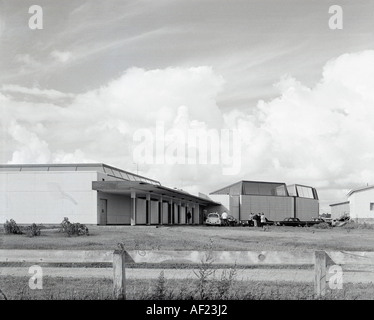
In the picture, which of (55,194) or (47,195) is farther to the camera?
(55,194)

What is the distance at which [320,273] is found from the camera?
30.2ft

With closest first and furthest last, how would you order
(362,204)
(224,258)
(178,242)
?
(224,258), (178,242), (362,204)

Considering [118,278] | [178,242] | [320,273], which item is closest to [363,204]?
[178,242]

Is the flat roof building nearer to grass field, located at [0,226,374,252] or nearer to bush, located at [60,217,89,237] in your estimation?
grass field, located at [0,226,374,252]

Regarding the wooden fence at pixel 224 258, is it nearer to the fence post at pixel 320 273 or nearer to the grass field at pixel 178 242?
the fence post at pixel 320 273

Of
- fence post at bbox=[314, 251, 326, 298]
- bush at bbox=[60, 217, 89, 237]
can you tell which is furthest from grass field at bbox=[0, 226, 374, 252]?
fence post at bbox=[314, 251, 326, 298]

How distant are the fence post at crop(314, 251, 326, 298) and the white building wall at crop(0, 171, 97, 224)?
3643cm

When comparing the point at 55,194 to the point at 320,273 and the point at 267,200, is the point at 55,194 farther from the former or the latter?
the point at 267,200

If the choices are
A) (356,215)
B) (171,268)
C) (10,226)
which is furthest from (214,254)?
(356,215)

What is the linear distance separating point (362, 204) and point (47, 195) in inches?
1619

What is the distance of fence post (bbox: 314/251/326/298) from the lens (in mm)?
9172

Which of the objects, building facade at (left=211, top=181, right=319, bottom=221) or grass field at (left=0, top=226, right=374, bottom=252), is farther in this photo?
building facade at (left=211, top=181, right=319, bottom=221)
